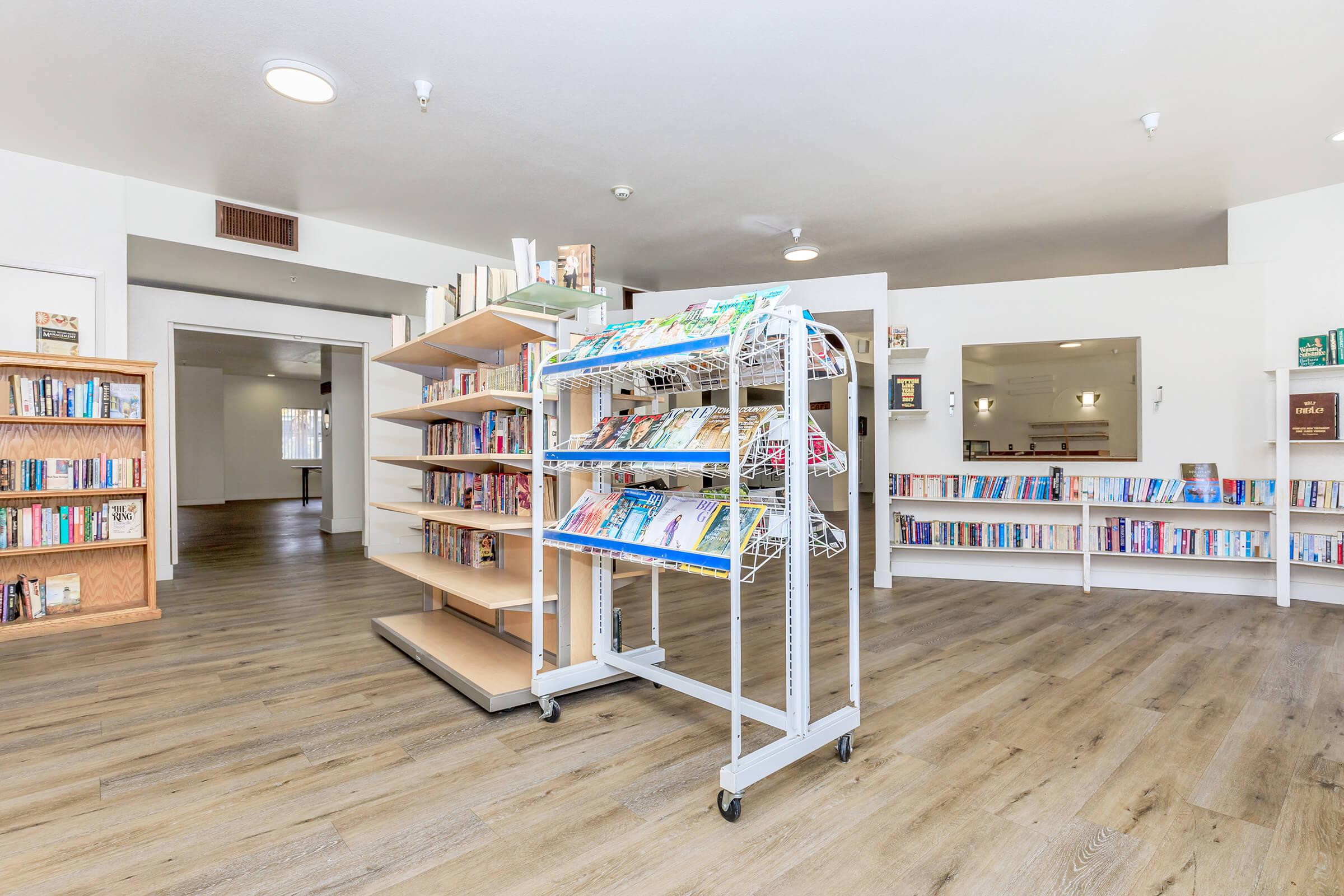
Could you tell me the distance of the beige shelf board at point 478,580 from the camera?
2.86 meters

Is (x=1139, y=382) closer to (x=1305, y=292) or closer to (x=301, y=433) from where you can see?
(x=1305, y=292)

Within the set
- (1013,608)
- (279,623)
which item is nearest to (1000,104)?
(1013,608)

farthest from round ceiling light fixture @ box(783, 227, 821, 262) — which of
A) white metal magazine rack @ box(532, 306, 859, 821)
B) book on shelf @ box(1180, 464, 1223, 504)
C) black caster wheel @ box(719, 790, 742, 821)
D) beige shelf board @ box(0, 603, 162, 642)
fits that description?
beige shelf board @ box(0, 603, 162, 642)

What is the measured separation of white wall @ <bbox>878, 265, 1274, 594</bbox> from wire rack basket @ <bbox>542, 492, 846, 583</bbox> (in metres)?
3.50

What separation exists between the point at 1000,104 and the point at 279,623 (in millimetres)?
5353

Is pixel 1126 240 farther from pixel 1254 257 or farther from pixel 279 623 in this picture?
pixel 279 623

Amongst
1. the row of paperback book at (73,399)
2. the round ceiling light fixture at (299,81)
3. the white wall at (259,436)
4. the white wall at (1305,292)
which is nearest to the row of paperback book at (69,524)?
the row of paperback book at (73,399)

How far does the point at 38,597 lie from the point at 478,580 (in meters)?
3.17

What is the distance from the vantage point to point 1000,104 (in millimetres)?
3695

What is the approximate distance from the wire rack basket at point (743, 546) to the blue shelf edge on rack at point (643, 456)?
0.28 metres

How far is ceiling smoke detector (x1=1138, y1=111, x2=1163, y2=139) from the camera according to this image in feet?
12.3

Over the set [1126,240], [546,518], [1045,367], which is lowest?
[546,518]

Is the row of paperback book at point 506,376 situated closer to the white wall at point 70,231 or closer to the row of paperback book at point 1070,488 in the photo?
the white wall at point 70,231

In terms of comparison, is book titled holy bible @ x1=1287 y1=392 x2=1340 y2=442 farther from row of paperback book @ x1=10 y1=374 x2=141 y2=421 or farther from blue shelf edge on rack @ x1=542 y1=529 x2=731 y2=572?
row of paperback book @ x1=10 y1=374 x2=141 y2=421
